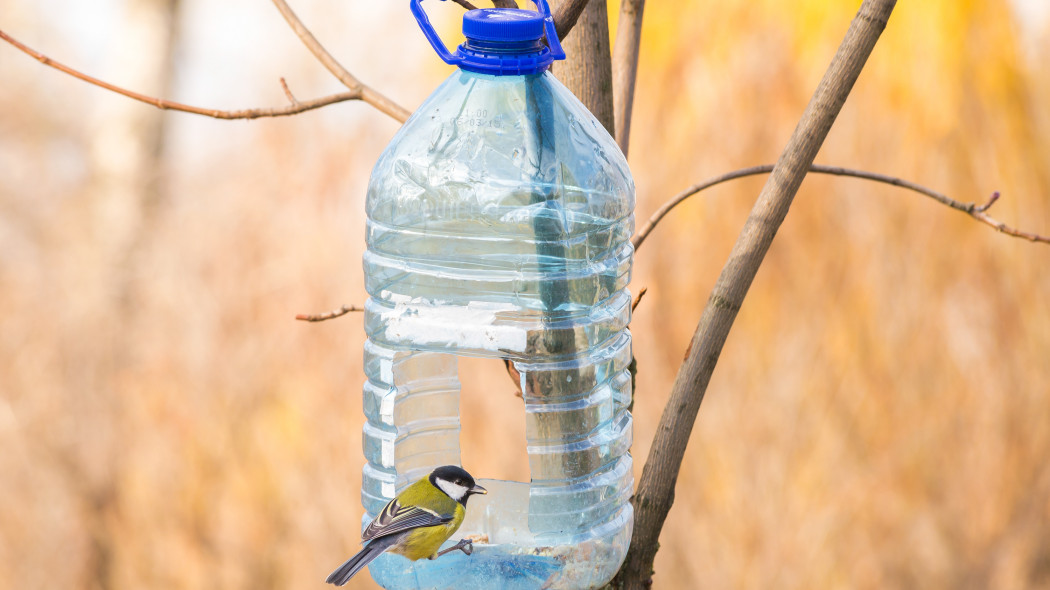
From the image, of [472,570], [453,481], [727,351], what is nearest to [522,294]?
[453,481]

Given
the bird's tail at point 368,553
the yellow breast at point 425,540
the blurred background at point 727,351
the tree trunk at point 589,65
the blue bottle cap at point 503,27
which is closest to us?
the blue bottle cap at point 503,27

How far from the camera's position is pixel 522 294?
1396mm

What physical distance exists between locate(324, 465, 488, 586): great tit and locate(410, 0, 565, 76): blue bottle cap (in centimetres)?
58

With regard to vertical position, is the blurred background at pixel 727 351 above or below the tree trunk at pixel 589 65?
below

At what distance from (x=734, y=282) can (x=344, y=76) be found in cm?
75

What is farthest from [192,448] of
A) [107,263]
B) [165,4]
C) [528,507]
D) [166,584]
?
[528,507]

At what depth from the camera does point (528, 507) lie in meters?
1.51

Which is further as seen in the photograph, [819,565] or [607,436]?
[819,565]

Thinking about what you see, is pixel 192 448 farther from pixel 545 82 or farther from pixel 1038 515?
pixel 1038 515

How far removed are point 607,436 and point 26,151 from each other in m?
3.76

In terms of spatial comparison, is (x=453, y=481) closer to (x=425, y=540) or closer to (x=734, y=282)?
(x=425, y=540)

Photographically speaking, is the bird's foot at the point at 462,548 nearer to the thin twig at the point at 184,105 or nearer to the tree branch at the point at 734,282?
the tree branch at the point at 734,282

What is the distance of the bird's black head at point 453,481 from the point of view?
1.34 m

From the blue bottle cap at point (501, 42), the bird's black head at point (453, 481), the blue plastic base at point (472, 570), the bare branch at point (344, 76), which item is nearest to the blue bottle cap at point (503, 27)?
the blue bottle cap at point (501, 42)
